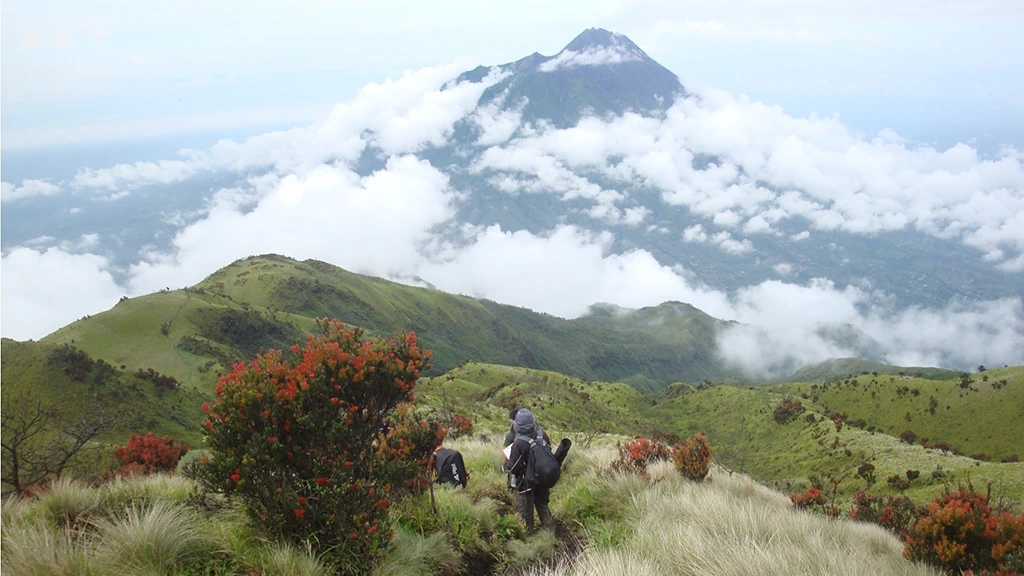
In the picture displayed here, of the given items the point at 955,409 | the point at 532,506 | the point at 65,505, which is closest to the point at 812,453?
the point at 955,409

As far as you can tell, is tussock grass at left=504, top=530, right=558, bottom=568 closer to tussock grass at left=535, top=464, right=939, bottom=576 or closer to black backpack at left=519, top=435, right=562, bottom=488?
tussock grass at left=535, top=464, right=939, bottom=576

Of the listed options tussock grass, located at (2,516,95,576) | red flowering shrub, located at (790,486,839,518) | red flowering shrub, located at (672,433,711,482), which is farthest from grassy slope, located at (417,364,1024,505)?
tussock grass, located at (2,516,95,576)

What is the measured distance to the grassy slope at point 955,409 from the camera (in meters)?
55.5

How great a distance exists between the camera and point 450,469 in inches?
399

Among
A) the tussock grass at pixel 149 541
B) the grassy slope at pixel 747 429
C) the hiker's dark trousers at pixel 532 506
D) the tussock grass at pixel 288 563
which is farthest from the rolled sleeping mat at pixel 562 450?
the grassy slope at pixel 747 429

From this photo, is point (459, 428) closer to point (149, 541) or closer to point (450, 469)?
point (450, 469)

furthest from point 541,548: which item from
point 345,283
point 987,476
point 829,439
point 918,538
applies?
point 345,283

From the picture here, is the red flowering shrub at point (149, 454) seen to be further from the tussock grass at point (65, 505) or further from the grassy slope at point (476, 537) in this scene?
the tussock grass at point (65, 505)

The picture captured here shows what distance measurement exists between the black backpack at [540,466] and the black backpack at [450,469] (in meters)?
2.17

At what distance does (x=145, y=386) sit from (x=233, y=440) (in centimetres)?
6430

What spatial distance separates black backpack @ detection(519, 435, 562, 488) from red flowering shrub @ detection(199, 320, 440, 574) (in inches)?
105

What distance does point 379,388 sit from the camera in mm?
6258

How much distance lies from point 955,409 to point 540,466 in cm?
7375

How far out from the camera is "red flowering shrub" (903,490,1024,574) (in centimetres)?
652
